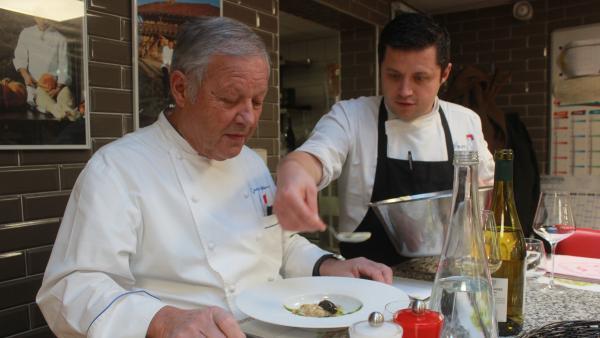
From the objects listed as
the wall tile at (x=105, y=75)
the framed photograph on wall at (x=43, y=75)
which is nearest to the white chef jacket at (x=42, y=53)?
the framed photograph on wall at (x=43, y=75)

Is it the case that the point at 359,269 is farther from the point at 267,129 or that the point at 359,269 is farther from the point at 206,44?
the point at 267,129

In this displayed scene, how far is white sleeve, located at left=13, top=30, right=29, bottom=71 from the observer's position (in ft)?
5.26

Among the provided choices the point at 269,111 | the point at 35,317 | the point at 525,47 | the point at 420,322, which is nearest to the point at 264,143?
the point at 269,111

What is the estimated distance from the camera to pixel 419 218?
1.10 metres

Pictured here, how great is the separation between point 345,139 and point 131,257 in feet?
2.70

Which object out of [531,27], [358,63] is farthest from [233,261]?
[531,27]

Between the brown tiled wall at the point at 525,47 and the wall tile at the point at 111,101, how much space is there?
10.1 ft

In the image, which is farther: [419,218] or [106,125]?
[106,125]

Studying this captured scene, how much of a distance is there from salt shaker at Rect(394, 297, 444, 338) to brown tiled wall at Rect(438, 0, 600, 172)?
370 centimetres

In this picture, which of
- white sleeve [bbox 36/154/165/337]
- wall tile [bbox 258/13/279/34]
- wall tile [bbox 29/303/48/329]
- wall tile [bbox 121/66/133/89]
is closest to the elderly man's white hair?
white sleeve [bbox 36/154/165/337]

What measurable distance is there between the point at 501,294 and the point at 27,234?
60.2 inches

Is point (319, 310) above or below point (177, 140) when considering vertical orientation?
below

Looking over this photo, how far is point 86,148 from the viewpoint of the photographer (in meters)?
1.82

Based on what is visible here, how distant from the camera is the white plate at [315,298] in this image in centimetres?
87
